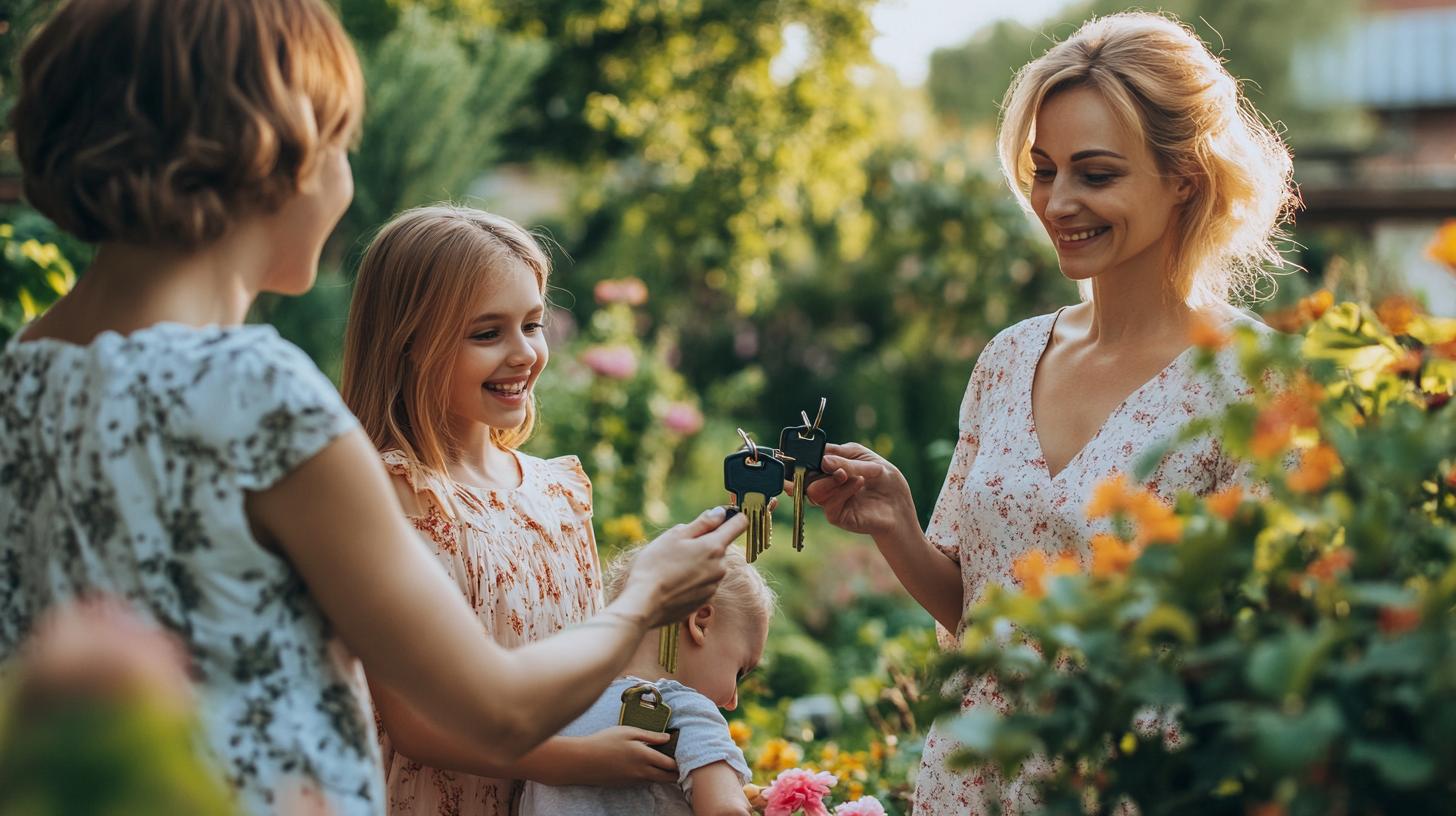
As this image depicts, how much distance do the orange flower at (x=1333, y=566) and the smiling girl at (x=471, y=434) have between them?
3.50 feet

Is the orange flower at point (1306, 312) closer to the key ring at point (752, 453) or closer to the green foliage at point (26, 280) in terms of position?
the key ring at point (752, 453)

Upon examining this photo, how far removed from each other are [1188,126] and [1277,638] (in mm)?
1377

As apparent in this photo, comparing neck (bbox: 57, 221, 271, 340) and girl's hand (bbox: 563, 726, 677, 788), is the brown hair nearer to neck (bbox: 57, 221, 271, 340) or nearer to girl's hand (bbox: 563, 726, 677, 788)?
neck (bbox: 57, 221, 271, 340)

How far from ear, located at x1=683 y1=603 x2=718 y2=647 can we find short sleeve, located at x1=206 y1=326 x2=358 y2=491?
35.9 inches

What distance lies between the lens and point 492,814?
6.54 feet

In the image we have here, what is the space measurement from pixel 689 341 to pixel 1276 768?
37.9ft

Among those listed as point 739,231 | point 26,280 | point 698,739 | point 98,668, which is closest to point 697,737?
point 698,739

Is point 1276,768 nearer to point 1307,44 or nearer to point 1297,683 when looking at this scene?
point 1297,683

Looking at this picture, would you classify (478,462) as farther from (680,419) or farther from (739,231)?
(739,231)

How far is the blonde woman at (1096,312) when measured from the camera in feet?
6.69

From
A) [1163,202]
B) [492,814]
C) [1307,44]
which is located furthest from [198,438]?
[1307,44]

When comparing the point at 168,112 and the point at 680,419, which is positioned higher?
the point at 168,112

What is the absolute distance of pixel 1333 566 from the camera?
1.00 metres

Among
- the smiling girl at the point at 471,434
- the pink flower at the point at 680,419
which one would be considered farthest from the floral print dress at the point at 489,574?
the pink flower at the point at 680,419
